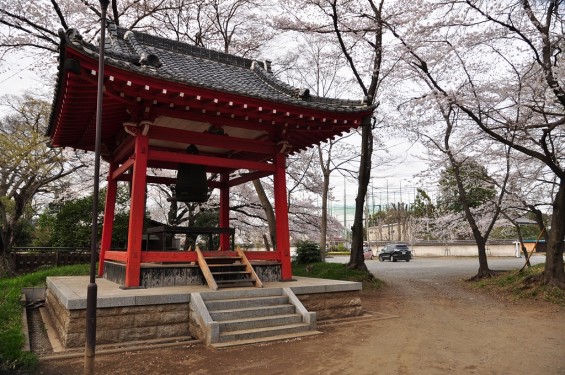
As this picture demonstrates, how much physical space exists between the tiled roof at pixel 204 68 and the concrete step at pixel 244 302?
371 centimetres

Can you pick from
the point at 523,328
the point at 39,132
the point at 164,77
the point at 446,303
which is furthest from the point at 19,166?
the point at 523,328

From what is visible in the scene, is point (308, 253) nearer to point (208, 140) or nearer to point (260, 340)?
point (208, 140)

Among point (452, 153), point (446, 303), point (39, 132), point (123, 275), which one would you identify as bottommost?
point (446, 303)

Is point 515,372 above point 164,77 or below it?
below

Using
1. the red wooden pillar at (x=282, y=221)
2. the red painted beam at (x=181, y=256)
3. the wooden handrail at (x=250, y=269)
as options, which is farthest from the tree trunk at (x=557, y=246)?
the wooden handrail at (x=250, y=269)

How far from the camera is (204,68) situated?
973cm

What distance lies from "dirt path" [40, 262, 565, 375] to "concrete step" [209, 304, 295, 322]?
0.65 m

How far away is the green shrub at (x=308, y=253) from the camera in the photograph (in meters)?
17.3

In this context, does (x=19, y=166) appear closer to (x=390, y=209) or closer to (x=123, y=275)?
(x=123, y=275)

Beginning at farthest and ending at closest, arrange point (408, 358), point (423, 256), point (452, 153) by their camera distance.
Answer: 1. point (423, 256)
2. point (452, 153)
3. point (408, 358)

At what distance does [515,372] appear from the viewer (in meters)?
4.82

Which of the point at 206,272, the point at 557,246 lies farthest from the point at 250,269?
the point at 557,246

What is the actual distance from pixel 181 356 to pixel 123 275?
2.83 m

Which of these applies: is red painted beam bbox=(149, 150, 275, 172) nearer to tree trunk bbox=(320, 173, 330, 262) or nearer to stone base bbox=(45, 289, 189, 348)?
stone base bbox=(45, 289, 189, 348)
